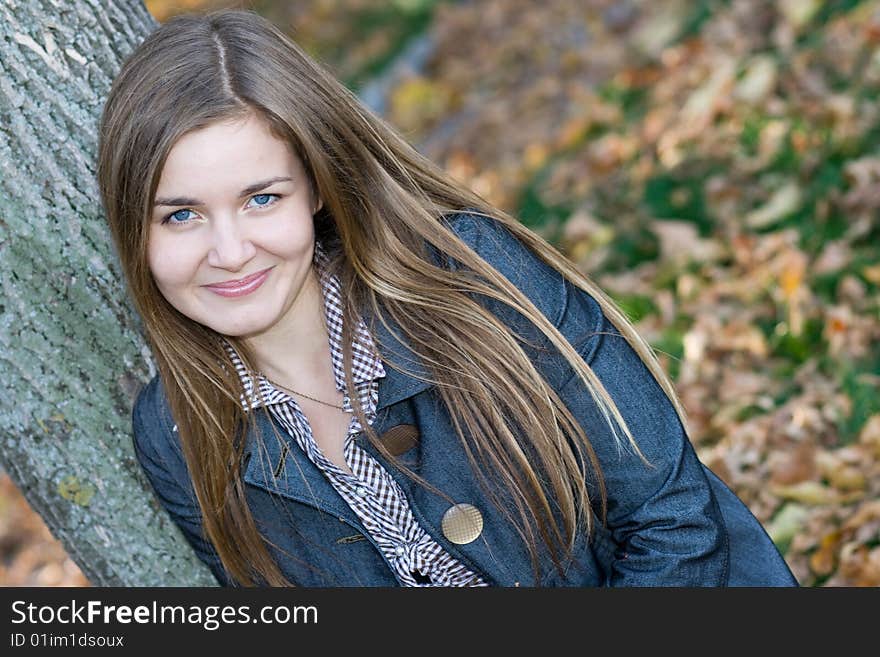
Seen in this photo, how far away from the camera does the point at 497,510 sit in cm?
260

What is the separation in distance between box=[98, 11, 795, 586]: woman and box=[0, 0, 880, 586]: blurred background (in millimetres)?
372

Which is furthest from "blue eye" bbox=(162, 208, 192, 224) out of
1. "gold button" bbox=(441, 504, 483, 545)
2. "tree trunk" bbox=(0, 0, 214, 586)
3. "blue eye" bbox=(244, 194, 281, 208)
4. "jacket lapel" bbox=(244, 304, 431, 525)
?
"gold button" bbox=(441, 504, 483, 545)

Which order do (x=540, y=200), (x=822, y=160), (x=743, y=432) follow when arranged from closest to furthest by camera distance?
(x=743, y=432) → (x=822, y=160) → (x=540, y=200)

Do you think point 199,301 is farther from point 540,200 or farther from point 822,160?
point 540,200

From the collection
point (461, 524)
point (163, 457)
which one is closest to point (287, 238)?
point (163, 457)

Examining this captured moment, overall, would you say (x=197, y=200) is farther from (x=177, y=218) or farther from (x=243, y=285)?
(x=243, y=285)

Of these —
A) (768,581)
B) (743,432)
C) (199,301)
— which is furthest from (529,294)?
(743,432)

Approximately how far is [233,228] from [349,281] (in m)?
0.38

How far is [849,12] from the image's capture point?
5270mm

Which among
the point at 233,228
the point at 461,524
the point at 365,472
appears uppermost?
the point at 233,228

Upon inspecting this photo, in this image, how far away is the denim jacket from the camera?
2.52 meters

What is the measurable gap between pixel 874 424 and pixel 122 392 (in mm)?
2433

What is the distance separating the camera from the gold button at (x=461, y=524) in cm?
258

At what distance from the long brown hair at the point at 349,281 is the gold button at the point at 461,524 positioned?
0.24ft
